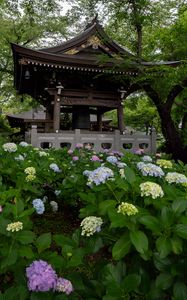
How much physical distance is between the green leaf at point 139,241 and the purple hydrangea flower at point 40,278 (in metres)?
0.31

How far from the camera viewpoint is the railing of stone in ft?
41.2

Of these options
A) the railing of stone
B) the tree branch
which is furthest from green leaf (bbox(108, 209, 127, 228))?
the tree branch

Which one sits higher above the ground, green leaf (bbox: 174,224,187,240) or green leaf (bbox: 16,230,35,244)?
green leaf (bbox: 174,224,187,240)

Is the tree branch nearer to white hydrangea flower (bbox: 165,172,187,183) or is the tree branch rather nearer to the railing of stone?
the railing of stone

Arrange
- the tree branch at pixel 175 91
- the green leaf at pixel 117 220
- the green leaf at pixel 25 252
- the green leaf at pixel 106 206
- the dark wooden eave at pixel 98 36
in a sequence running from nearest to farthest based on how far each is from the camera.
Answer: the green leaf at pixel 117 220 < the green leaf at pixel 25 252 < the green leaf at pixel 106 206 < the tree branch at pixel 175 91 < the dark wooden eave at pixel 98 36

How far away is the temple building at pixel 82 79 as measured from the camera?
12.2 metres

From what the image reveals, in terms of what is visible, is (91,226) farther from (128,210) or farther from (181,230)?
(181,230)

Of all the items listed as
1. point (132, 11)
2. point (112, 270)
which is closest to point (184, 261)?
point (112, 270)

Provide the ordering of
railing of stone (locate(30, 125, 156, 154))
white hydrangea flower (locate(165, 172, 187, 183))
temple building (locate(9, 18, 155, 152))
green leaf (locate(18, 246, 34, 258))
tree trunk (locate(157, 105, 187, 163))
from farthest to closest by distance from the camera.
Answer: tree trunk (locate(157, 105, 187, 163)) < railing of stone (locate(30, 125, 156, 154)) < temple building (locate(9, 18, 155, 152)) < white hydrangea flower (locate(165, 172, 187, 183)) < green leaf (locate(18, 246, 34, 258))

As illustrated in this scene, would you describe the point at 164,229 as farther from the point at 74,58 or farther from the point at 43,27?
the point at 43,27

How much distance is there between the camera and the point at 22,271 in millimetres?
1400

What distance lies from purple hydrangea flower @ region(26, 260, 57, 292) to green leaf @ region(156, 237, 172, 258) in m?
0.39

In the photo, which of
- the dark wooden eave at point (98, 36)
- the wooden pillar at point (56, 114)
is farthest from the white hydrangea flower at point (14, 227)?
the dark wooden eave at point (98, 36)

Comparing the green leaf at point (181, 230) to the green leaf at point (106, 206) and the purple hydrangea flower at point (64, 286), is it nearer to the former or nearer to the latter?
the green leaf at point (106, 206)
